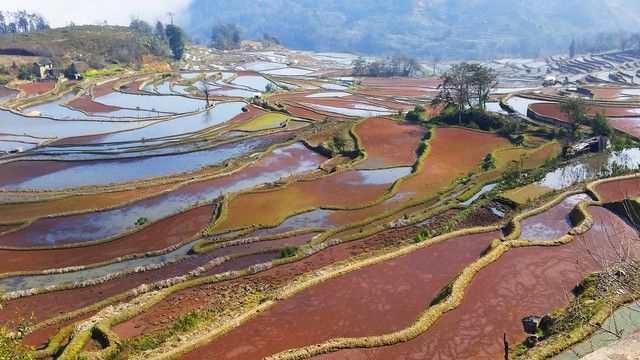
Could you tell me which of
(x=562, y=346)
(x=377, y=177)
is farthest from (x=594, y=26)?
(x=562, y=346)

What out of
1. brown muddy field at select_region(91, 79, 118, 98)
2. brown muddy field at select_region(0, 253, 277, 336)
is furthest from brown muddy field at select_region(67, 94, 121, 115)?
brown muddy field at select_region(0, 253, 277, 336)

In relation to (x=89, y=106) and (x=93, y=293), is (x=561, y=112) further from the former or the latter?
(x=89, y=106)

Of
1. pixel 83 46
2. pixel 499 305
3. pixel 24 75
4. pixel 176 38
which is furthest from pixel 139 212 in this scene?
pixel 176 38

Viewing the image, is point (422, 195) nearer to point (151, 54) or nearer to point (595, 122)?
point (595, 122)

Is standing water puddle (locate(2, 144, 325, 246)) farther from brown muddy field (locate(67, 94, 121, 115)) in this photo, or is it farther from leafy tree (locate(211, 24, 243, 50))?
leafy tree (locate(211, 24, 243, 50))

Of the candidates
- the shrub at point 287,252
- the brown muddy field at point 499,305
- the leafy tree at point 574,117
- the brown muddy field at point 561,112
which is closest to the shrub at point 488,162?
the leafy tree at point 574,117

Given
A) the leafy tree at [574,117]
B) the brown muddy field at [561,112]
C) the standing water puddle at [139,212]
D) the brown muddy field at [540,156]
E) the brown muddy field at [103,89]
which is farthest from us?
the brown muddy field at [103,89]

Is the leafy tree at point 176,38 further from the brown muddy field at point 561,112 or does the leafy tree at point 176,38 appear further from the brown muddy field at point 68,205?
the brown muddy field at point 68,205

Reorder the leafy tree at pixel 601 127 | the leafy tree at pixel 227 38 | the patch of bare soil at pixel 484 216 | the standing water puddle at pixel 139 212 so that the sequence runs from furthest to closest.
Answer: the leafy tree at pixel 227 38 → the leafy tree at pixel 601 127 → the standing water puddle at pixel 139 212 → the patch of bare soil at pixel 484 216
